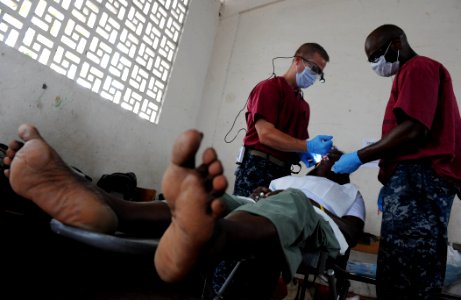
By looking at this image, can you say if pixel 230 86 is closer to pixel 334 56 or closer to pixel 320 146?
pixel 334 56

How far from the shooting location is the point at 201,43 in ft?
10.8

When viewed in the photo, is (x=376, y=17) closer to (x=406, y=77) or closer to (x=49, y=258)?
(x=406, y=77)

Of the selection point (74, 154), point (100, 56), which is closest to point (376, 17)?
point (100, 56)

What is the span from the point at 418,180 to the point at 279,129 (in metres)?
0.74

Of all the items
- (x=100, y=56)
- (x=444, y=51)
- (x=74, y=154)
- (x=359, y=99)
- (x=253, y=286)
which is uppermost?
(x=444, y=51)

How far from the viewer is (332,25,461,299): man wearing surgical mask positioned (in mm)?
1014

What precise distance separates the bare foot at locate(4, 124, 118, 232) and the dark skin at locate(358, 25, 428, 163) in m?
0.97

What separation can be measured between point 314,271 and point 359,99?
6.50 feet

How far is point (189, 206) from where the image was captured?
513 mm

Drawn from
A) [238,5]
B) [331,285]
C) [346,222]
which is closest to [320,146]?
[346,222]

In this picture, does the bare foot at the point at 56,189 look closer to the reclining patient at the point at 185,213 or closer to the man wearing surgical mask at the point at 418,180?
the reclining patient at the point at 185,213

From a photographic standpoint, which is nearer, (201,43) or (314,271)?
(314,271)

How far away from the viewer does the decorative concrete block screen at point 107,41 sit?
1.83 metres

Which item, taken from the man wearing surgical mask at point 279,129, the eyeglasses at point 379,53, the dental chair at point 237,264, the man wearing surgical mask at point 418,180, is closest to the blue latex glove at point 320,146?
the man wearing surgical mask at point 279,129
